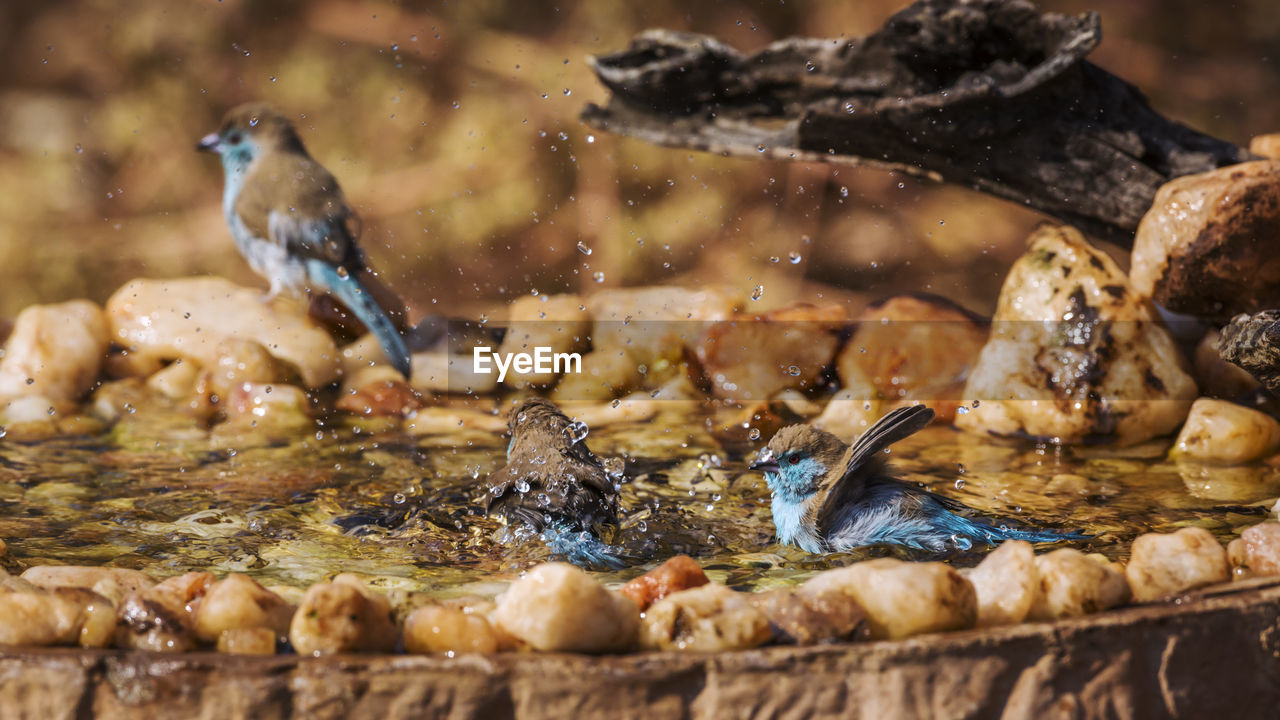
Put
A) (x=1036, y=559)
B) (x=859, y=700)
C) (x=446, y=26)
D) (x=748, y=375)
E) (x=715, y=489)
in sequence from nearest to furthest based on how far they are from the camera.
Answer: (x=859, y=700) < (x=1036, y=559) < (x=715, y=489) < (x=748, y=375) < (x=446, y=26)

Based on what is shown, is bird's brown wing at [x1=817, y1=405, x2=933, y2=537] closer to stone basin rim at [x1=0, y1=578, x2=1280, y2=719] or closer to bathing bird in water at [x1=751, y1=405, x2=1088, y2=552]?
bathing bird in water at [x1=751, y1=405, x2=1088, y2=552]

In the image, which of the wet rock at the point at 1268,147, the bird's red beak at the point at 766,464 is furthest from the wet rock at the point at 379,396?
the wet rock at the point at 1268,147

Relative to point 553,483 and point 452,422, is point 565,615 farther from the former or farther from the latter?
point 452,422

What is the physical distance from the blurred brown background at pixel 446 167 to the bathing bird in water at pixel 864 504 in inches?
160

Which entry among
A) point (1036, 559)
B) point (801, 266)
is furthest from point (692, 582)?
point (801, 266)

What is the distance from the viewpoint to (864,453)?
8.44ft

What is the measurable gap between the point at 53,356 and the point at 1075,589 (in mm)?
3947

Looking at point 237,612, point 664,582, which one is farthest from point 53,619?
point 664,582

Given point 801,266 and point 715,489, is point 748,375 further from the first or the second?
point 801,266

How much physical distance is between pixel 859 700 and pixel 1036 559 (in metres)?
0.49

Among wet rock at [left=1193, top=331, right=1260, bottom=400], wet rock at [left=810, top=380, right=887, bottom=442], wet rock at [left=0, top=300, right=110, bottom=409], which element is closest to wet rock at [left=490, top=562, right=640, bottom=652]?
wet rock at [left=810, top=380, right=887, bottom=442]

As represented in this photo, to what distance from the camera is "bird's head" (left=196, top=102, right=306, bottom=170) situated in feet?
17.7

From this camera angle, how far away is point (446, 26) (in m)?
7.22

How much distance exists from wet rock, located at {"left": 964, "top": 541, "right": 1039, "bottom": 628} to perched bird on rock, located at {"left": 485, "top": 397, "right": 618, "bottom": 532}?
1078mm
